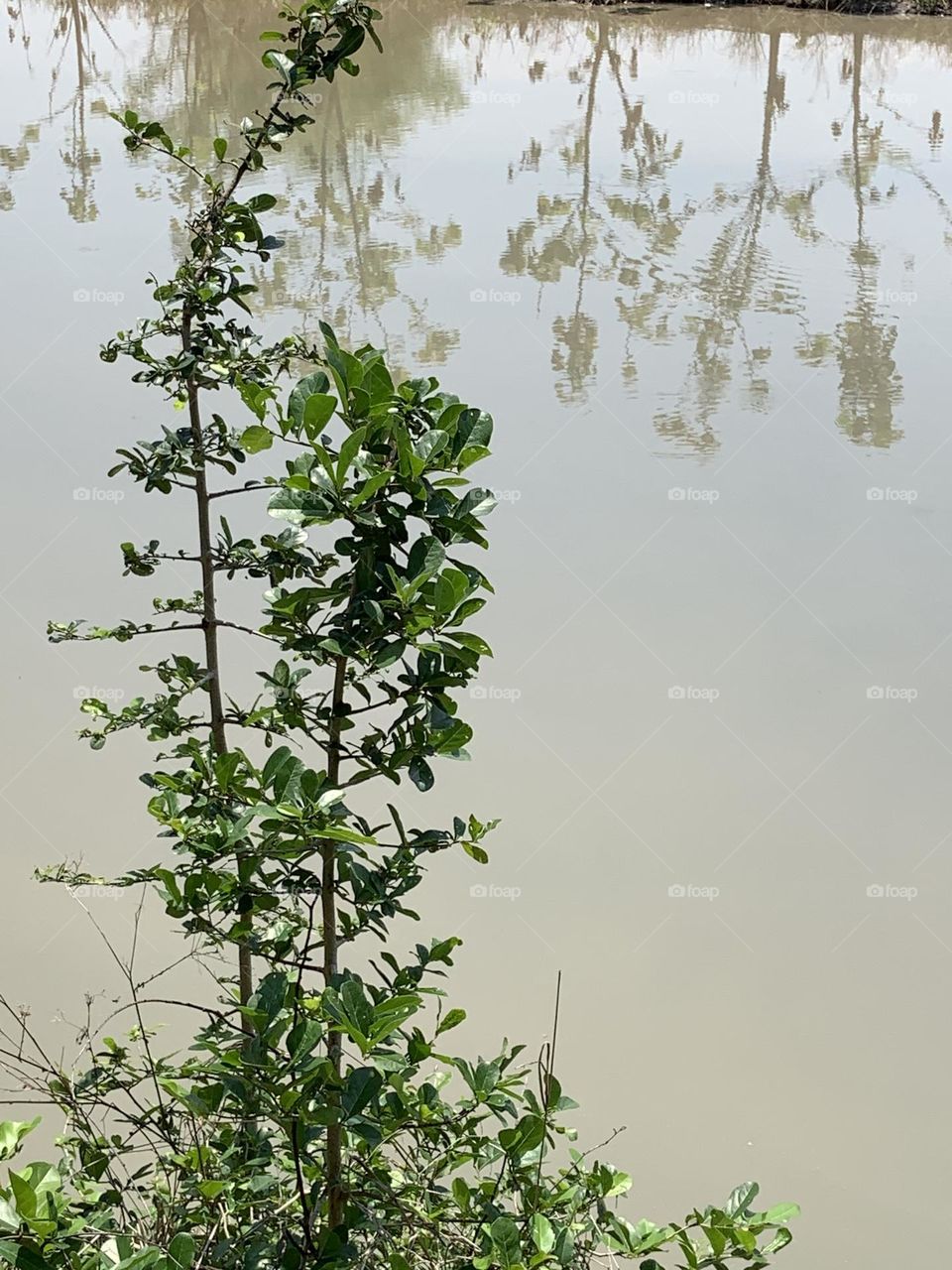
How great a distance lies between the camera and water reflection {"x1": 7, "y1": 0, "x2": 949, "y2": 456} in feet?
18.5

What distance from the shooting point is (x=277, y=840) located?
1188 millimetres

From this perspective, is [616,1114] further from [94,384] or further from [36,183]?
[36,183]

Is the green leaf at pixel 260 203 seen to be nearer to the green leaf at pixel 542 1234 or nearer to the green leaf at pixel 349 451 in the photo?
the green leaf at pixel 349 451

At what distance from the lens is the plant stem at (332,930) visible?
1.27m
